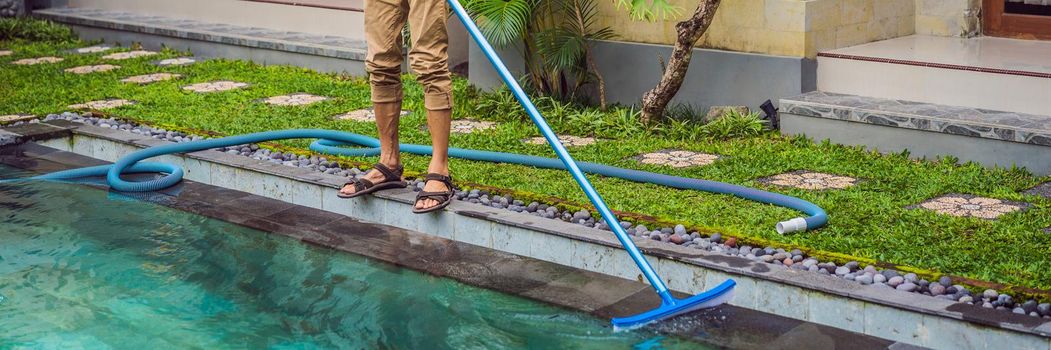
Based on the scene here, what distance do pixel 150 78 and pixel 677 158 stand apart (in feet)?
14.8

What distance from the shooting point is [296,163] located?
6.13 meters

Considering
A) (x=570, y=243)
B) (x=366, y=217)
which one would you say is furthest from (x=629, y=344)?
(x=366, y=217)

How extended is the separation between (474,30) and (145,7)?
783 centimetres

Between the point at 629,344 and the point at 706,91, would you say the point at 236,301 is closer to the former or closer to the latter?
the point at 629,344

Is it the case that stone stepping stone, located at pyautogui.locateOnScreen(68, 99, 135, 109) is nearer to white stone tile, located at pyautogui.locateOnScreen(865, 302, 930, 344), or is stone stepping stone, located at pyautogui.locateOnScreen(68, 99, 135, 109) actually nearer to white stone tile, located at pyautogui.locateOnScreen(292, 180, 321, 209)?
white stone tile, located at pyautogui.locateOnScreen(292, 180, 321, 209)

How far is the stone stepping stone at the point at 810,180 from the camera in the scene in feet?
18.6

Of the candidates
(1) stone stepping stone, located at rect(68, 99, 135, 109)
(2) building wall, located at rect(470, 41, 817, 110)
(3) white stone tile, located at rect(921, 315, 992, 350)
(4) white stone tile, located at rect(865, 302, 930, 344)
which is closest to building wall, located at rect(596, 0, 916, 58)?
(2) building wall, located at rect(470, 41, 817, 110)

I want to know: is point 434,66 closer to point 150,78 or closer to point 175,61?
point 150,78

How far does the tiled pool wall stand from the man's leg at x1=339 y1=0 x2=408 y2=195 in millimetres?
188

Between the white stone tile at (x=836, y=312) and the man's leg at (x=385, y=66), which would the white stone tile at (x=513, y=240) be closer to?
the man's leg at (x=385, y=66)

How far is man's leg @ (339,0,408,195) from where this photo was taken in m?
5.11

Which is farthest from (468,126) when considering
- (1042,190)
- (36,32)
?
(36,32)

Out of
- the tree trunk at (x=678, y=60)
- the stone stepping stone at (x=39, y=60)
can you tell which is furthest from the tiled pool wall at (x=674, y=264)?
the stone stepping stone at (x=39, y=60)

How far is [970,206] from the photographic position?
5188 mm
